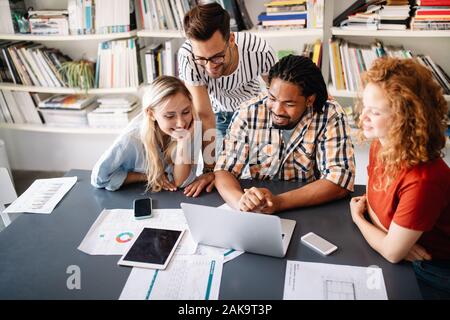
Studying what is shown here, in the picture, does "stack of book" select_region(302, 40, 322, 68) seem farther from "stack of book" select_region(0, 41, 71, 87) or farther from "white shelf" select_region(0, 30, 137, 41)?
"stack of book" select_region(0, 41, 71, 87)

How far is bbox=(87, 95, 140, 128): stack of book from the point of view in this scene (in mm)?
2850

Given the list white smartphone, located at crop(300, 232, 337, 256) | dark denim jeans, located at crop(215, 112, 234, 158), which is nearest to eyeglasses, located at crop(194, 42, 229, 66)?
dark denim jeans, located at crop(215, 112, 234, 158)

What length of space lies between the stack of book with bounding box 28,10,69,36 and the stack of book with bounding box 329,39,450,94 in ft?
5.73

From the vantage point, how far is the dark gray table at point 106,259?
105cm

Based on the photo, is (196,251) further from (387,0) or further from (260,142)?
(387,0)

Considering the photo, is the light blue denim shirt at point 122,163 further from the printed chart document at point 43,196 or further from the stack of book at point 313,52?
the stack of book at point 313,52

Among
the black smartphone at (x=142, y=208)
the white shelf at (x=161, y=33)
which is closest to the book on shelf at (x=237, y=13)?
the white shelf at (x=161, y=33)

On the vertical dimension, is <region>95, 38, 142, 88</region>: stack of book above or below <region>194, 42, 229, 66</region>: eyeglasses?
below

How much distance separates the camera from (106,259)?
3.86 feet

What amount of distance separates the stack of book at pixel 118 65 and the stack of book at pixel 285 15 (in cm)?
90

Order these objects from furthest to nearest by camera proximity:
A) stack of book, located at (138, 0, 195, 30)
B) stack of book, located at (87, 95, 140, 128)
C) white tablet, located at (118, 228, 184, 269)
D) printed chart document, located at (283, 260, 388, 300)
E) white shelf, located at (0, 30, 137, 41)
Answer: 1. stack of book, located at (87, 95, 140, 128)
2. white shelf, located at (0, 30, 137, 41)
3. stack of book, located at (138, 0, 195, 30)
4. white tablet, located at (118, 228, 184, 269)
5. printed chart document, located at (283, 260, 388, 300)

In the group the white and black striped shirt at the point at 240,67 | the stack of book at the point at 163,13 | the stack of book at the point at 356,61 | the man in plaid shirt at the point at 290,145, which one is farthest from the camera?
the stack of book at the point at 163,13

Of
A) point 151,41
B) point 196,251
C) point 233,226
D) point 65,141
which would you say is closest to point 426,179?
point 233,226

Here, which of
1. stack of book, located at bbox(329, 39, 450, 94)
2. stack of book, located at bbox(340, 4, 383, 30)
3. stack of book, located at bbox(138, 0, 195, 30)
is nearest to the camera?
stack of book, located at bbox(340, 4, 383, 30)
